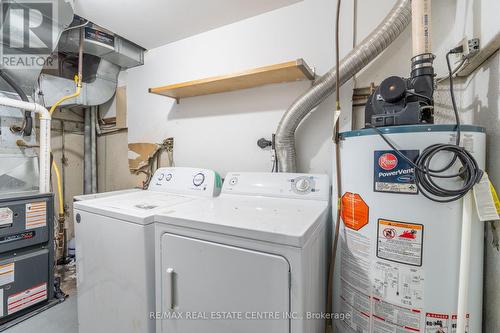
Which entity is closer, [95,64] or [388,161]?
[388,161]

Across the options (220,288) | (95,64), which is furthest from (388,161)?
(95,64)

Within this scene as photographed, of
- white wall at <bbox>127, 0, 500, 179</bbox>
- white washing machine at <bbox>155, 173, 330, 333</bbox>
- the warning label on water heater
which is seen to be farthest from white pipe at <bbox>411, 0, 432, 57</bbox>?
white washing machine at <bbox>155, 173, 330, 333</bbox>

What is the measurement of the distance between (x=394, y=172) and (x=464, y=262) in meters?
0.35

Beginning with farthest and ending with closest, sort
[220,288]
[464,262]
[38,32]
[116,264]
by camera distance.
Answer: [38,32]
[116,264]
[220,288]
[464,262]

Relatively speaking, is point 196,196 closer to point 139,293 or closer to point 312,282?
point 139,293

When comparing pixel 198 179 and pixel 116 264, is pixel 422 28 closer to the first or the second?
pixel 198 179

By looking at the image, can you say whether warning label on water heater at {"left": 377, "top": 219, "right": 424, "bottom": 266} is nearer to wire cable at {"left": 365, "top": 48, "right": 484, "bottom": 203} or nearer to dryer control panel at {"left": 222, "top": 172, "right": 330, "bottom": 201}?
wire cable at {"left": 365, "top": 48, "right": 484, "bottom": 203}

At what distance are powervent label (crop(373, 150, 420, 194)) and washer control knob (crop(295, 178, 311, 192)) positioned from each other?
463mm

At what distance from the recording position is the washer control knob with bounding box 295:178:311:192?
132cm

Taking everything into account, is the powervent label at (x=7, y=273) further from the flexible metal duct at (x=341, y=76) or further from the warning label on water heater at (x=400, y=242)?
the warning label on water heater at (x=400, y=242)

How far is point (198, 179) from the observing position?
5.41 ft

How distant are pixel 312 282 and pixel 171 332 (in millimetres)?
651

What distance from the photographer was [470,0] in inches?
41.6

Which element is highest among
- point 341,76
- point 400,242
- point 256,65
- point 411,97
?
point 256,65
